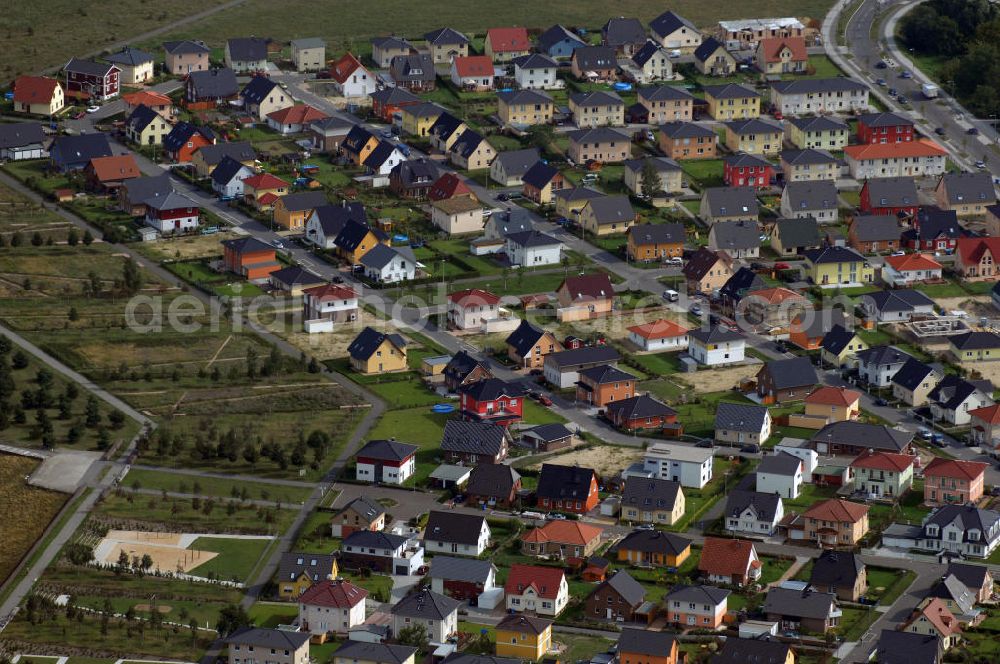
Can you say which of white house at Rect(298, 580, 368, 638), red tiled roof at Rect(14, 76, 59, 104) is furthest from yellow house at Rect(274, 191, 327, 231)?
white house at Rect(298, 580, 368, 638)

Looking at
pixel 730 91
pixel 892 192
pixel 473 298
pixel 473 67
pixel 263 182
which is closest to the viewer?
pixel 473 298

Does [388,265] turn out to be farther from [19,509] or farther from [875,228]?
[19,509]

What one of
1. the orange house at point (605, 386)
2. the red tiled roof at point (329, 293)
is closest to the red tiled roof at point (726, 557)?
the orange house at point (605, 386)

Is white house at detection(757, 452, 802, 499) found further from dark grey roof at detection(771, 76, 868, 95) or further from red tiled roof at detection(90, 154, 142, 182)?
dark grey roof at detection(771, 76, 868, 95)

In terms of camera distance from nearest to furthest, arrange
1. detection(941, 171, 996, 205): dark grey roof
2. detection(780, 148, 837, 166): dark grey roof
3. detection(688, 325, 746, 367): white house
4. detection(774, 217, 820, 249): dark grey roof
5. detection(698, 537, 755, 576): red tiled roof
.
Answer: detection(698, 537, 755, 576): red tiled roof, detection(688, 325, 746, 367): white house, detection(774, 217, 820, 249): dark grey roof, detection(941, 171, 996, 205): dark grey roof, detection(780, 148, 837, 166): dark grey roof

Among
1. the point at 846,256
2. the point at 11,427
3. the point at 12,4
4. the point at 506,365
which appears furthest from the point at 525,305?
the point at 12,4

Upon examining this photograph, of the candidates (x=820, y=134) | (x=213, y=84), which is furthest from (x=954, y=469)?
(x=213, y=84)

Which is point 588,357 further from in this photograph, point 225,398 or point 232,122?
point 232,122

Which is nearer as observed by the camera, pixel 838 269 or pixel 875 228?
pixel 838 269
